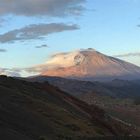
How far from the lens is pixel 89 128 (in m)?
80.5

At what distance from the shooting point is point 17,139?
45906 mm

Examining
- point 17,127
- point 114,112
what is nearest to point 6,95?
point 17,127

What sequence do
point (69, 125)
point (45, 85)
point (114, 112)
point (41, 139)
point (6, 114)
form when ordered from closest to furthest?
point (41, 139)
point (6, 114)
point (69, 125)
point (45, 85)
point (114, 112)

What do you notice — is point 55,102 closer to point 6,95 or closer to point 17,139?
point 6,95

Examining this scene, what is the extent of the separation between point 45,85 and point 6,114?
48.4 m

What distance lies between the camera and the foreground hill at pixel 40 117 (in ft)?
183

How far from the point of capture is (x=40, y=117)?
72500mm

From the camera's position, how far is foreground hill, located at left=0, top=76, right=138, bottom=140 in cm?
5576

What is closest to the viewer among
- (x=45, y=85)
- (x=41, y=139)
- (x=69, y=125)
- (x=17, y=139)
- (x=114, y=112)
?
(x=17, y=139)

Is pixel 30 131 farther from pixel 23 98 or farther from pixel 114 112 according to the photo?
pixel 114 112

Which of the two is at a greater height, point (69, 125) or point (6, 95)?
point (6, 95)

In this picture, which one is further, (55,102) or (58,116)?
(55,102)

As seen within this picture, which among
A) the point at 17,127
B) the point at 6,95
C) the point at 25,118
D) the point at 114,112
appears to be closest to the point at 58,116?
→ the point at 6,95

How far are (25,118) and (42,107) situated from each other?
18420mm
